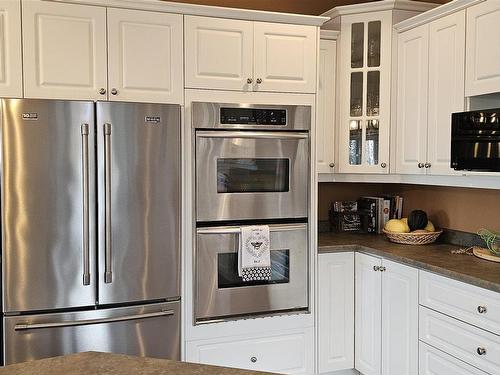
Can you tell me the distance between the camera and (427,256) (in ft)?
9.37

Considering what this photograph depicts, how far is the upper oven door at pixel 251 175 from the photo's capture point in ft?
9.39

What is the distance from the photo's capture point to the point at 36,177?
2.52 metres

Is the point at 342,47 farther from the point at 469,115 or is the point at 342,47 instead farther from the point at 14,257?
the point at 14,257

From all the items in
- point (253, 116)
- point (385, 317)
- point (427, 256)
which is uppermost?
point (253, 116)

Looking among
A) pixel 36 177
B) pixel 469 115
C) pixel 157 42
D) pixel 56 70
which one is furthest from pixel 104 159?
pixel 469 115

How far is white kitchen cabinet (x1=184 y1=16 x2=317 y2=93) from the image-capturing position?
9.39ft

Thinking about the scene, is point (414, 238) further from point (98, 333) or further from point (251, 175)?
point (98, 333)

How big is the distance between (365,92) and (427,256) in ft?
3.80

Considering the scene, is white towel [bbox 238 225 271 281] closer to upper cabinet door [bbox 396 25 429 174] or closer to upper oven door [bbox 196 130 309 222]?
upper oven door [bbox 196 130 309 222]

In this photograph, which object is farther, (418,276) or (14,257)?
(418,276)

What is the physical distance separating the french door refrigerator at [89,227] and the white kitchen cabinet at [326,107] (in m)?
1.11

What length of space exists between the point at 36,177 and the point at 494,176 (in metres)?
2.28

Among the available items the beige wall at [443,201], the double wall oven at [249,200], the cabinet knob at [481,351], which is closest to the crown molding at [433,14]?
the double wall oven at [249,200]

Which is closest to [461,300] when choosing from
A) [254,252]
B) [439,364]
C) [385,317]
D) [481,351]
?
[481,351]
